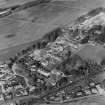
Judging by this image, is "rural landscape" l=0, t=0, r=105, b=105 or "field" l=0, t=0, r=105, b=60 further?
"field" l=0, t=0, r=105, b=60

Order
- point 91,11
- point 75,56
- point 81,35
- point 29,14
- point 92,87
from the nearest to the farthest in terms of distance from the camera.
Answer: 1. point 92,87
2. point 75,56
3. point 81,35
4. point 91,11
5. point 29,14

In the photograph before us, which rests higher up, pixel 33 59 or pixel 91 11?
pixel 91 11

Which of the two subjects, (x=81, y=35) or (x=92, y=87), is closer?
(x=92, y=87)

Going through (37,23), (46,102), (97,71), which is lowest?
(46,102)

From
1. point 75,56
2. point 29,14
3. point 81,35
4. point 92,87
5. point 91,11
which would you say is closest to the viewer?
point 92,87

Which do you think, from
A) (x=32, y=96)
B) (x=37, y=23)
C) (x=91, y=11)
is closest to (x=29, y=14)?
(x=37, y=23)

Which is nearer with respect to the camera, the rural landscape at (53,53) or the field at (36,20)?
the rural landscape at (53,53)

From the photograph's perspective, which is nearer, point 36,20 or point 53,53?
point 53,53

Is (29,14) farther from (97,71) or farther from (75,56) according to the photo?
(97,71)

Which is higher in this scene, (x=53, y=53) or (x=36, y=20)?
(x=36, y=20)
